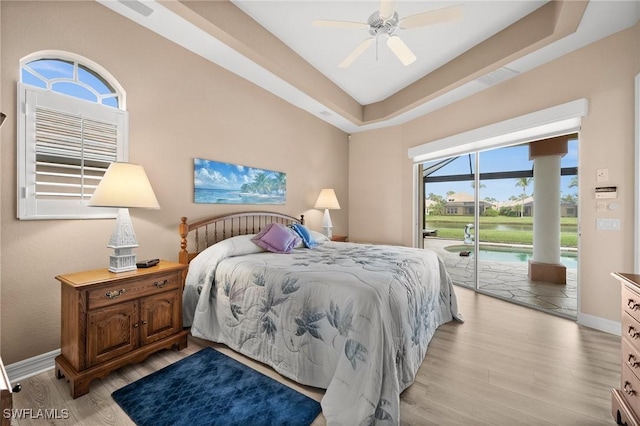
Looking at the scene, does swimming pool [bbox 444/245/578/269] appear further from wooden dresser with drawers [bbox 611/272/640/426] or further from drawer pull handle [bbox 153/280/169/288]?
drawer pull handle [bbox 153/280/169/288]

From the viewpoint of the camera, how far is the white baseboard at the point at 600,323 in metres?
2.69

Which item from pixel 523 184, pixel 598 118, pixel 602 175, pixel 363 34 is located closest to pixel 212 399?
pixel 363 34

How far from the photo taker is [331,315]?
69.2 inches

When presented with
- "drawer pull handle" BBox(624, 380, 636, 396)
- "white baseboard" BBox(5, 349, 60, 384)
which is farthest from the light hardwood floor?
"drawer pull handle" BBox(624, 380, 636, 396)

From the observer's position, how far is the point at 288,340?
197cm

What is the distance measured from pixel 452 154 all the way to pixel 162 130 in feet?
13.5

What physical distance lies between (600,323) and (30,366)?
16.7 feet

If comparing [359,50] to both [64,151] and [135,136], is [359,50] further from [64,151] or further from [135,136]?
[64,151]

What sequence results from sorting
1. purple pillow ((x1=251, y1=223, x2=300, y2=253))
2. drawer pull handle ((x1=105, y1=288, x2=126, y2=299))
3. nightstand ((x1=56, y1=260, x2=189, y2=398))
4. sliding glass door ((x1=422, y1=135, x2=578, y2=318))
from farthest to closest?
sliding glass door ((x1=422, y1=135, x2=578, y2=318)), purple pillow ((x1=251, y1=223, x2=300, y2=253)), drawer pull handle ((x1=105, y1=288, x2=126, y2=299)), nightstand ((x1=56, y1=260, x2=189, y2=398))

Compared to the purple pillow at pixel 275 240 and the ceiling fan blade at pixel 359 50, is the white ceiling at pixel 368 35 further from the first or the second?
the purple pillow at pixel 275 240

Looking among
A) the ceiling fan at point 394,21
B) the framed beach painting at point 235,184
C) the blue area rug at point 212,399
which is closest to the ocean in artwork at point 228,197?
the framed beach painting at point 235,184

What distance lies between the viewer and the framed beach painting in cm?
308

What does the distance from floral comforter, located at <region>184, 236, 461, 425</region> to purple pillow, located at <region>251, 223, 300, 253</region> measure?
116 millimetres

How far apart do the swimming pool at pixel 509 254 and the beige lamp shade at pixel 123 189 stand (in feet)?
14.4
